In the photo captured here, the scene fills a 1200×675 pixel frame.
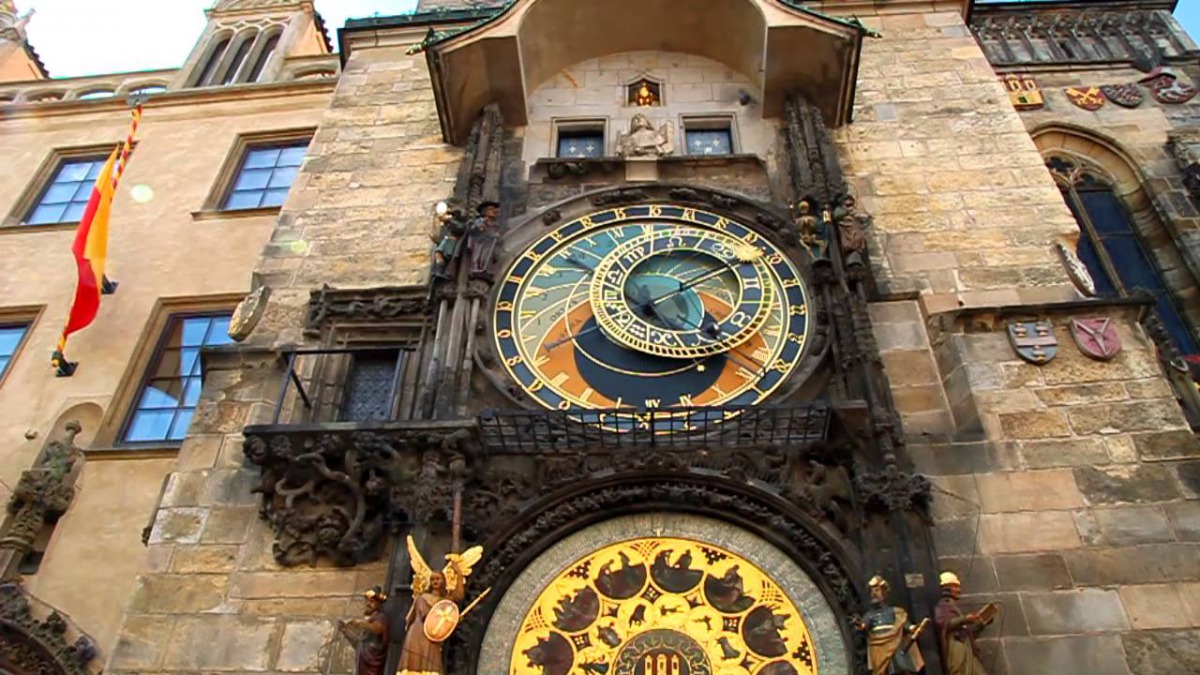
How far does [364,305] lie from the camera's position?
872 centimetres

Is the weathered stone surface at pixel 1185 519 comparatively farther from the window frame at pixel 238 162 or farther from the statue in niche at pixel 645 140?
the window frame at pixel 238 162

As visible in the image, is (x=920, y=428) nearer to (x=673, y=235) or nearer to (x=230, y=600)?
(x=673, y=235)

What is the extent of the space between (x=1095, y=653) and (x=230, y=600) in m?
5.75

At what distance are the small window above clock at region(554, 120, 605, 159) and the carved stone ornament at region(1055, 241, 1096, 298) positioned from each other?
4581 millimetres

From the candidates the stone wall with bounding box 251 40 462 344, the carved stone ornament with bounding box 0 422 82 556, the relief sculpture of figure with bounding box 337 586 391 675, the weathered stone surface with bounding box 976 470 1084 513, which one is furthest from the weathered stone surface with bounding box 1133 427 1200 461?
the carved stone ornament with bounding box 0 422 82 556

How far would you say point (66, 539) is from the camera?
29.9 ft

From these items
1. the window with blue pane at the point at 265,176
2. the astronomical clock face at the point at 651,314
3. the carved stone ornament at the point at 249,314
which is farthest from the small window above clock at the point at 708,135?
the window with blue pane at the point at 265,176

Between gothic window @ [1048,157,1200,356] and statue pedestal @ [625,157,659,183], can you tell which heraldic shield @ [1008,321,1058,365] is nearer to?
gothic window @ [1048,157,1200,356]

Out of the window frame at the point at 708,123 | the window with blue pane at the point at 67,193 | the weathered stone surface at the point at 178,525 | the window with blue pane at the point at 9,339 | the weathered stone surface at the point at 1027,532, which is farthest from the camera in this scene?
the window with blue pane at the point at 67,193

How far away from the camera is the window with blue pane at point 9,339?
36.8 feet

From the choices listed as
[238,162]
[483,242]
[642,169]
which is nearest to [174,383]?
[238,162]

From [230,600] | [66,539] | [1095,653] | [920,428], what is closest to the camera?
[1095,653]

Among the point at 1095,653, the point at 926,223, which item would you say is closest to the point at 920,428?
the point at 1095,653

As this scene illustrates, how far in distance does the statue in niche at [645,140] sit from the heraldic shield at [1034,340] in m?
3.78
